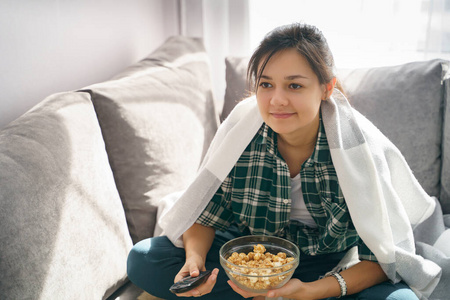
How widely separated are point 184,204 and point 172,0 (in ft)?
5.00

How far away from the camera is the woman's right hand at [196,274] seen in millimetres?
1146

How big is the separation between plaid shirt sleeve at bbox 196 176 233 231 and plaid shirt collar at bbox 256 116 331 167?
158 millimetres

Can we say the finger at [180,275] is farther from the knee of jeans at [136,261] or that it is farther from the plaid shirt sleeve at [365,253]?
the plaid shirt sleeve at [365,253]

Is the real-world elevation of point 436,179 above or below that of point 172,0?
below

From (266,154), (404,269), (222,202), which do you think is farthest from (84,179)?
(404,269)

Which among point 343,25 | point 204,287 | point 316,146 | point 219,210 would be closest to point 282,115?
point 316,146

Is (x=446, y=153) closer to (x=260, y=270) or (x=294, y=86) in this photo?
(x=294, y=86)

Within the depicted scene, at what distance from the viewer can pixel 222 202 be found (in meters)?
1.46

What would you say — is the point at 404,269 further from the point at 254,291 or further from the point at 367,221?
the point at 254,291

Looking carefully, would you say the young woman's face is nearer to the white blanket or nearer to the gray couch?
the white blanket

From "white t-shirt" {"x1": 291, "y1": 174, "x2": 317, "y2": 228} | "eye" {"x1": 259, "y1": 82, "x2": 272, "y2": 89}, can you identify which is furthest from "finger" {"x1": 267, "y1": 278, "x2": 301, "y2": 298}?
"eye" {"x1": 259, "y1": 82, "x2": 272, "y2": 89}

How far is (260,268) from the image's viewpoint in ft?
3.50

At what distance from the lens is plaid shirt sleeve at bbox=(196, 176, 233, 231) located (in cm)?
144

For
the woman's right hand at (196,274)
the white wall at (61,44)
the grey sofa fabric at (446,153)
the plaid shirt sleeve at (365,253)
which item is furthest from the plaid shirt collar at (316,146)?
the white wall at (61,44)
